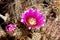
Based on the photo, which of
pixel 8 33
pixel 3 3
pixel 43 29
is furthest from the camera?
pixel 3 3

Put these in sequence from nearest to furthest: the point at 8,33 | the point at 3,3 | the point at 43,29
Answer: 1. the point at 8,33
2. the point at 43,29
3. the point at 3,3

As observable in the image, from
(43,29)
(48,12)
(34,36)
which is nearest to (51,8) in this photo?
(48,12)

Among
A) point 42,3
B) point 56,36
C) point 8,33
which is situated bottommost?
point 56,36

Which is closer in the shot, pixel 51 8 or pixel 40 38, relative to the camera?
pixel 40 38

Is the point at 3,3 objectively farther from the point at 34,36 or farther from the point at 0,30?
the point at 34,36

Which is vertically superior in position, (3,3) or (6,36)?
(3,3)

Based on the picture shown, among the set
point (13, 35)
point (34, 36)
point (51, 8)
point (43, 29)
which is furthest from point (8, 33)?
point (51, 8)
